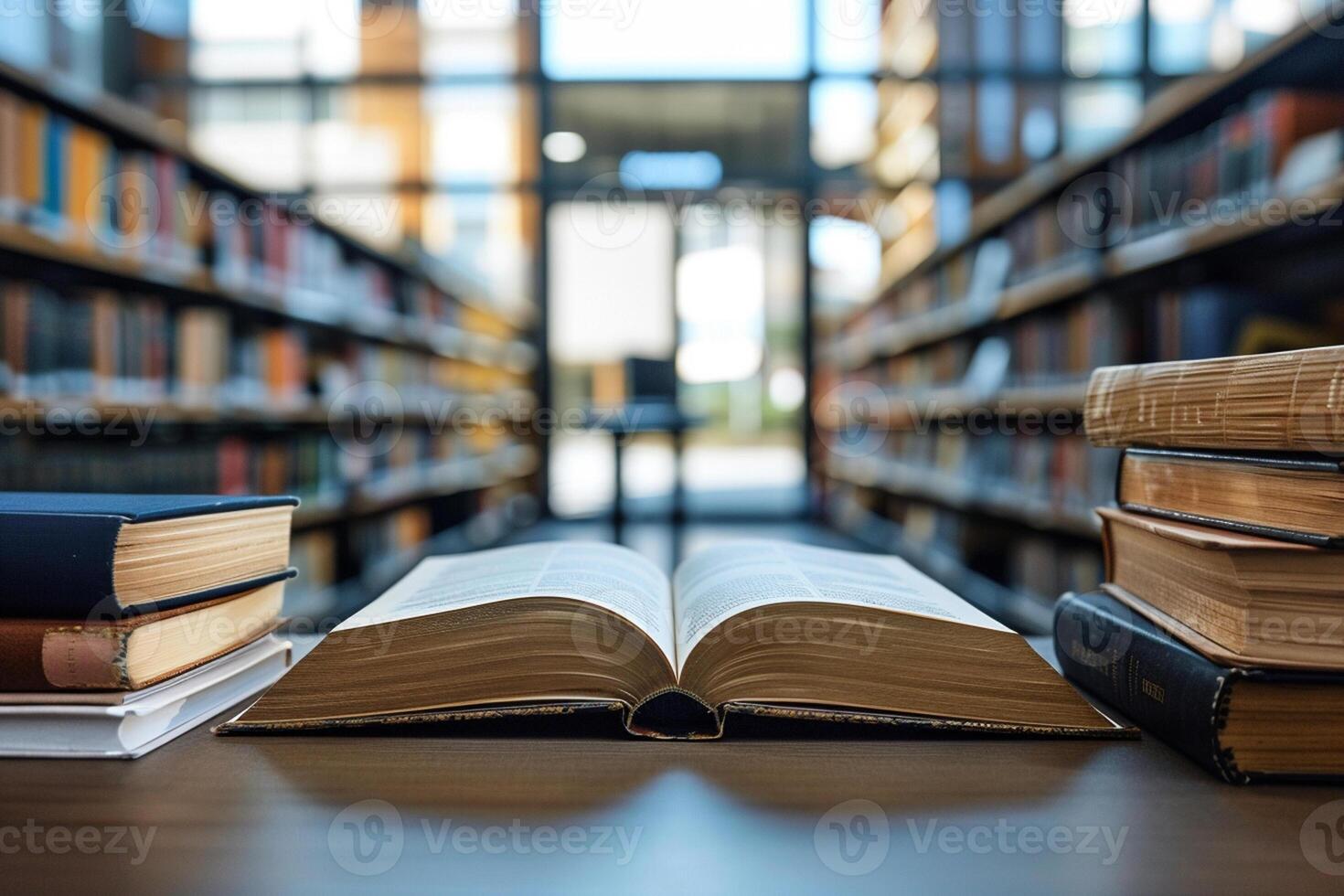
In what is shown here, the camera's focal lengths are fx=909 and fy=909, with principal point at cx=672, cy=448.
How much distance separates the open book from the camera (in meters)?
Answer: 0.50

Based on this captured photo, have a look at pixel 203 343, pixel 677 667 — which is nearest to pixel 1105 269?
pixel 677 667

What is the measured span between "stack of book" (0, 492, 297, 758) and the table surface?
0.02m

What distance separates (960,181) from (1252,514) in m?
5.37

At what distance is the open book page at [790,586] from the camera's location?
20.9 inches

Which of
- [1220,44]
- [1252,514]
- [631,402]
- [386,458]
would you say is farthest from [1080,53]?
[1252,514]

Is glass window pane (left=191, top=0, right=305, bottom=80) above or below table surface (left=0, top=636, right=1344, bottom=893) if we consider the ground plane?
above

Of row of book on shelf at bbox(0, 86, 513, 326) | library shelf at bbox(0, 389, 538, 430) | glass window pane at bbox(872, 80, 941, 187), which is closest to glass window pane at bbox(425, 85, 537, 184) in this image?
library shelf at bbox(0, 389, 538, 430)

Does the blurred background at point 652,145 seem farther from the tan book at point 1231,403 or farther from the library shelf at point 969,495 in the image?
the tan book at point 1231,403

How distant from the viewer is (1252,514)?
46 centimetres

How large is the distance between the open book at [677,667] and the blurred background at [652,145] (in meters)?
4.72

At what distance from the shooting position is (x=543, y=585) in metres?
0.55

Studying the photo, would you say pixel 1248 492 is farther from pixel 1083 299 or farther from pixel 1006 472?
pixel 1006 472

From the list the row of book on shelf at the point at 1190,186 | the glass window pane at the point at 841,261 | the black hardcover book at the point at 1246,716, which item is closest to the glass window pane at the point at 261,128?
the glass window pane at the point at 841,261

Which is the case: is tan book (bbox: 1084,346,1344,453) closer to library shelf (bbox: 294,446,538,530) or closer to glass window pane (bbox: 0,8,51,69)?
library shelf (bbox: 294,446,538,530)
